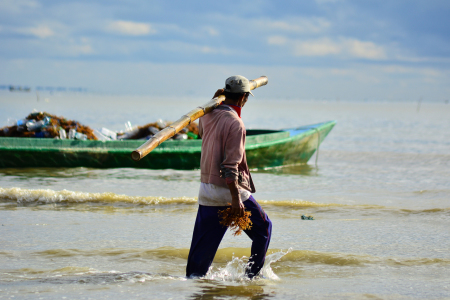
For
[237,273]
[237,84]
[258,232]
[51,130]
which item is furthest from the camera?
[51,130]

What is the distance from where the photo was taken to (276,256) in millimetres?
5070

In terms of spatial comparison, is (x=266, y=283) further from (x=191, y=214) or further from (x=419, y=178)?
(x=419, y=178)

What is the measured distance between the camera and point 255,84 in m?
4.38

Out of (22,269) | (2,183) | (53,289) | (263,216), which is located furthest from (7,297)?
(2,183)

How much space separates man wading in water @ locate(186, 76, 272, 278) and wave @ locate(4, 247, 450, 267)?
3.78 ft

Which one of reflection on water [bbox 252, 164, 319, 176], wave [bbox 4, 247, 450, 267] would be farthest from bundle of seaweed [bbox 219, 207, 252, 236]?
reflection on water [bbox 252, 164, 319, 176]

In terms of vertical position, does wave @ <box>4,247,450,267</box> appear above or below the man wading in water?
below

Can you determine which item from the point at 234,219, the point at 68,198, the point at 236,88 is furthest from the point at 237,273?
the point at 68,198

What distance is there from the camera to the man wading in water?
346cm

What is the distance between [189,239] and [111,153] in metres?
5.08

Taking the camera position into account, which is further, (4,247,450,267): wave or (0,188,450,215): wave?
(0,188,450,215): wave

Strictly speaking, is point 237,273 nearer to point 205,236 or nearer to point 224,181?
point 205,236

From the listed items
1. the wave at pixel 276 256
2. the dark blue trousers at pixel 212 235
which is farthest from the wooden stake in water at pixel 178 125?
the wave at pixel 276 256

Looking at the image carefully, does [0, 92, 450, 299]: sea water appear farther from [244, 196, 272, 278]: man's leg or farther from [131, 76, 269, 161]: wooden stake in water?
[131, 76, 269, 161]: wooden stake in water
